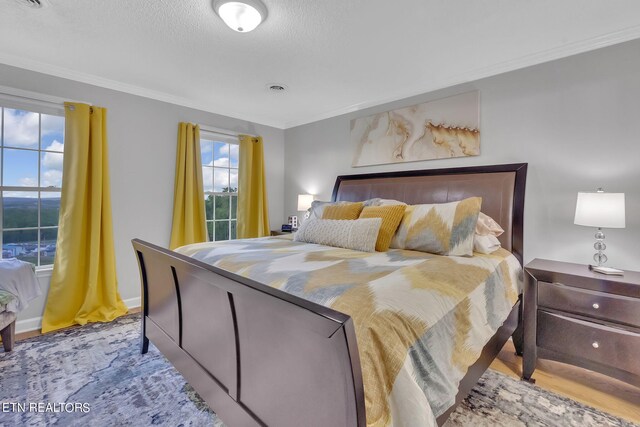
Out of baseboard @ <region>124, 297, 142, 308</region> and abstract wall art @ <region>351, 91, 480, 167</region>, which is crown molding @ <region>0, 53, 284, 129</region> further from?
baseboard @ <region>124, 297, 142, 308</region>

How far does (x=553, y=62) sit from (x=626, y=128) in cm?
71

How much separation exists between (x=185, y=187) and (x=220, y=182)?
2.00 ft

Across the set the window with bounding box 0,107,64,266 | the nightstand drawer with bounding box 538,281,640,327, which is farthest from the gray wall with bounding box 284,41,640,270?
the window with bounding box 0,107,64,266

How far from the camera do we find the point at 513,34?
209 centimetres

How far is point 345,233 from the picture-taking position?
2230 millimetres

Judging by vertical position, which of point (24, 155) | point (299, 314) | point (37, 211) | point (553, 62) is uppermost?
point (553, 62)

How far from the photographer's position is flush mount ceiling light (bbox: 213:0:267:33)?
1.75 m

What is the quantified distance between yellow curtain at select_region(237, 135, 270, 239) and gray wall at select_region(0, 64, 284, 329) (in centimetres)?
73

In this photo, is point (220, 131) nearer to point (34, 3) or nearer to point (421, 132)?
point (34, 3)

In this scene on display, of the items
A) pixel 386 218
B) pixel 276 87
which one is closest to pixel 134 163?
pixel 276 87

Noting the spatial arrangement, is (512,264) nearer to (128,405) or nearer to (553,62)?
(553,62)

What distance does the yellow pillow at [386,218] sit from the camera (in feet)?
7.14

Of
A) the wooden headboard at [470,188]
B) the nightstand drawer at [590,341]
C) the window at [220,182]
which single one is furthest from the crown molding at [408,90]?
the nightstand drawer at [590,341]

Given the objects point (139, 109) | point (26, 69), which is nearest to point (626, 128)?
point (139, 109)
